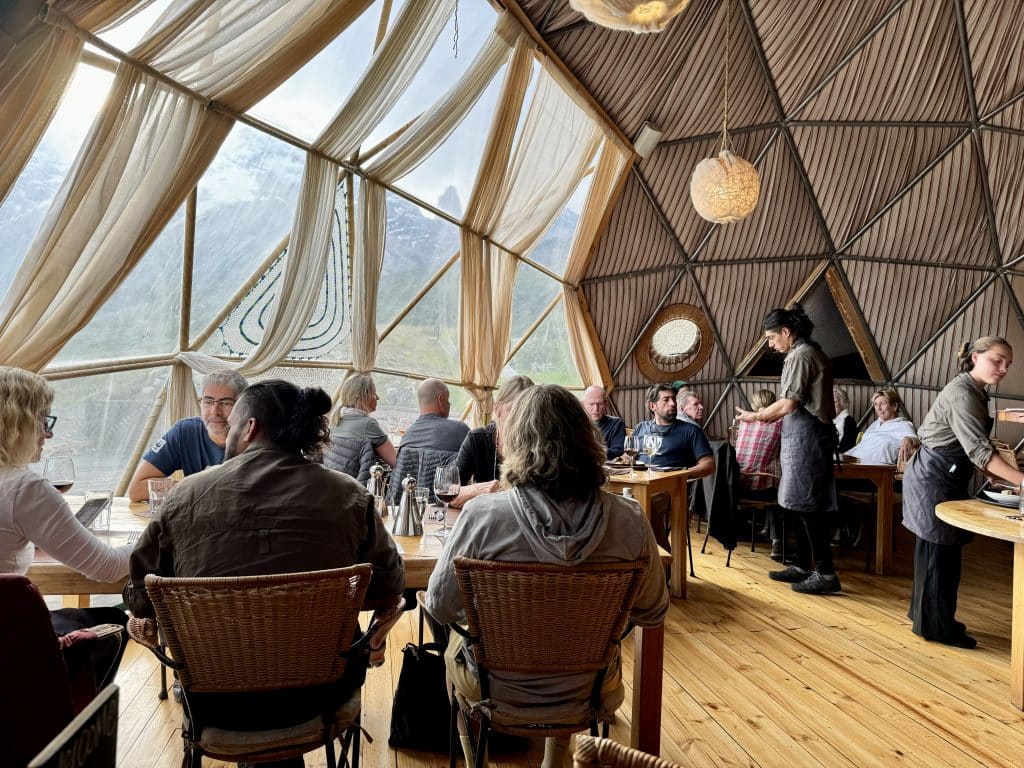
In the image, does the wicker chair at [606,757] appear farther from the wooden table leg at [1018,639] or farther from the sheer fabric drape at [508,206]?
the sheer fabric drape at [508,206]

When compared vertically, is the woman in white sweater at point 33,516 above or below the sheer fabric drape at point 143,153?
below

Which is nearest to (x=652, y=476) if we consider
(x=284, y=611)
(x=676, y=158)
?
(x=284, y=611)

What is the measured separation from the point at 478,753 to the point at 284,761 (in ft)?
1.91

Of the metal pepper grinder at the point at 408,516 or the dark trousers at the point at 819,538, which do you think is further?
the dark trousers at the point at 819,538

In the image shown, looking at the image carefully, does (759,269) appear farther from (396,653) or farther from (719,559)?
(396,653)

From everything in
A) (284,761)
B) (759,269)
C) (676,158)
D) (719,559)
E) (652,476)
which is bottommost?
(719,559)

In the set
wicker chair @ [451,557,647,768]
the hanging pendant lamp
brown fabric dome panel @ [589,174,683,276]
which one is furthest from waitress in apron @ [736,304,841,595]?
brown fabric dome panel @ [589,174,683,276]

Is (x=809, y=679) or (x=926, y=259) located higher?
(x=926, y=259)

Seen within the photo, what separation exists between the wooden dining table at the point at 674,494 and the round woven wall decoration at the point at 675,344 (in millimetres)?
5102

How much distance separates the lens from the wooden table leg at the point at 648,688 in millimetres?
2596

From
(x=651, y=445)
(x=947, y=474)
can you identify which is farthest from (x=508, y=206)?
(x=947, y=474)

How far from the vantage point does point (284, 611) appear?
1.82 meters

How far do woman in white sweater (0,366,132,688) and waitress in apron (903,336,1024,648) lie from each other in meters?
4.13

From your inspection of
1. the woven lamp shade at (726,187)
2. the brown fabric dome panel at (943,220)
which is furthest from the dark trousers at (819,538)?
the brown fabric dome panel at (943,220)
